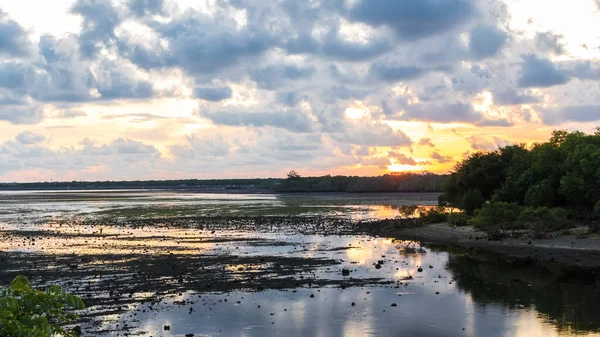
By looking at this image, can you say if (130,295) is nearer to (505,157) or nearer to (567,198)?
(567,198)

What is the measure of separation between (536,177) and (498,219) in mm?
16593

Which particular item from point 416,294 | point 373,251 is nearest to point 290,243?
point 373,251

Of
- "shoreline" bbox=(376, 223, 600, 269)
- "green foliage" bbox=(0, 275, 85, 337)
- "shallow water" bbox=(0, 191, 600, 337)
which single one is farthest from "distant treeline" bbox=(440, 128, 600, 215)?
"green foliage" bbox=(0, 275, 85, 337)

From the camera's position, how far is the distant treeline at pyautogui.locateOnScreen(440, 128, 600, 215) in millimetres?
60250

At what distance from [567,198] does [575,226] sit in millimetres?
8259

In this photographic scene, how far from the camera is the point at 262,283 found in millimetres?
32938

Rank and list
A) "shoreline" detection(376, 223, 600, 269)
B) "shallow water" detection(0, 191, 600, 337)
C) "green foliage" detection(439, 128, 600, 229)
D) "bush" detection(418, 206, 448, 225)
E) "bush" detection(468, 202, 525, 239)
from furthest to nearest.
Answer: "bush" detection(418, 206, 448, 225), "green foliage" detection(439, 128, 600, 229), "bush" detection(468, 202, 525, 239), "shoreline" detection(376, 223, 600, 269), "shallow water" detection(0, 191, 600, 337)

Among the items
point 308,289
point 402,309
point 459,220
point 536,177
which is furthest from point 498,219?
point 402,309

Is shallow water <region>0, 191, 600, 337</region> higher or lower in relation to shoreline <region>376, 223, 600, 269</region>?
lower

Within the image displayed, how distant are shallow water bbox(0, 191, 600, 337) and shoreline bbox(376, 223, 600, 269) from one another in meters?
3.07

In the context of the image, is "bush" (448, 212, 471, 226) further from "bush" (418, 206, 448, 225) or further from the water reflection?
the water reflection

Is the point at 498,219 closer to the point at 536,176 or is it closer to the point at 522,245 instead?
the point at 522,245

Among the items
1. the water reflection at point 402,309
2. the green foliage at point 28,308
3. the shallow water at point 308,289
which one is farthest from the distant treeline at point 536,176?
the green foliage at point 28,308

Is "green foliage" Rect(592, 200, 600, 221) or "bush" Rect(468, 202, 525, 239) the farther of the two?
"bush" Rect(468, 202, 525, 239)
